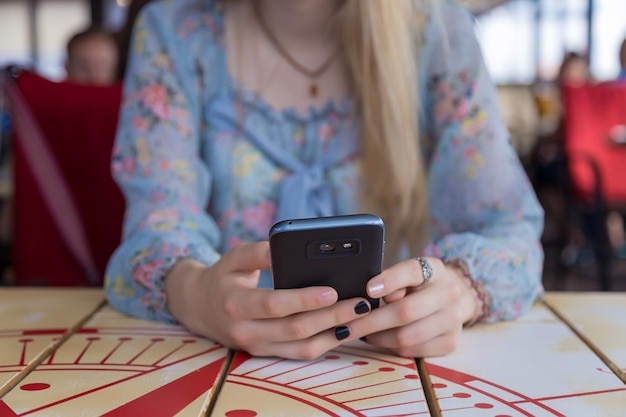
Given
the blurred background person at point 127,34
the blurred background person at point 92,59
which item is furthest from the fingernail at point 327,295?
the blurred background person at point 92,59

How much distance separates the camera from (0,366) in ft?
2.25

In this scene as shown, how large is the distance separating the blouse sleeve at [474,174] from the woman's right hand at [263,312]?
222 mm

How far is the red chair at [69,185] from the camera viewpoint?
5.01ft

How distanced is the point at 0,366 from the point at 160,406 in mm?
196

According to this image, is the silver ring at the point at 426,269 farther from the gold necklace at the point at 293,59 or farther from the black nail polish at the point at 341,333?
the gold necklace at the point at 293,59

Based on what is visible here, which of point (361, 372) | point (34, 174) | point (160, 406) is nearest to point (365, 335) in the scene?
point (361, 372)

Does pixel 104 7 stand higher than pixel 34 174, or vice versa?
pixel 104 7

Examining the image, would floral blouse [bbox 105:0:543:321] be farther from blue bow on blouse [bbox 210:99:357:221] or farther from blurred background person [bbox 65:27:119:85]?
blurred background person [bbox 65:27:119:85]

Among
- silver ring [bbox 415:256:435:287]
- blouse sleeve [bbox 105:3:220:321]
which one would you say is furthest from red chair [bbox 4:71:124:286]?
silver ring [bbox 415:256:435:287]

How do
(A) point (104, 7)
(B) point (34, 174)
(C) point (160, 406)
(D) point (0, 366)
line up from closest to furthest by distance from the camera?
(C) point (160, 406) < (D) point (0, 366) < (B) point (34, 174) < (A) point (104, 7)

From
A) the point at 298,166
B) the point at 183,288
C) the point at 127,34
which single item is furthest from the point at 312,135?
the point at 127,34

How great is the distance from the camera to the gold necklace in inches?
44.4

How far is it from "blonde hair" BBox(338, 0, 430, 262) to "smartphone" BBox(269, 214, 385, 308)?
15.5 inches

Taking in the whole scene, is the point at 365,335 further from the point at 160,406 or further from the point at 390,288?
the point at 160,406
